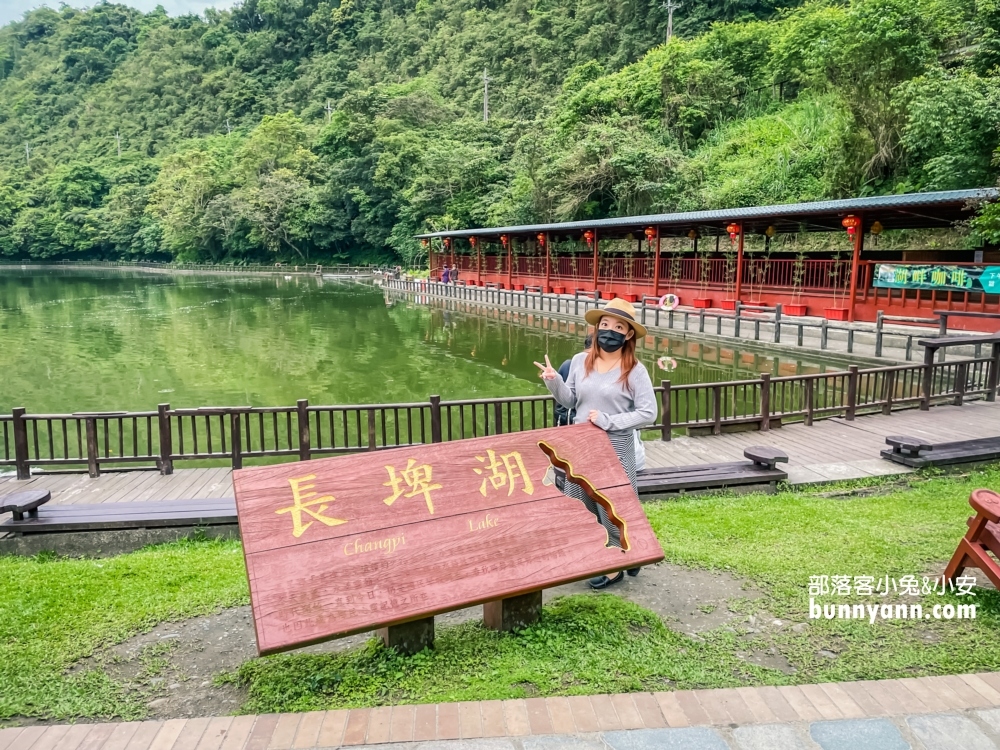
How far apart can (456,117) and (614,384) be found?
217 ft

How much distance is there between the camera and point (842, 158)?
92.7 ft

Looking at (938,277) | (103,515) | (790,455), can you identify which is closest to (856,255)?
(938,277)

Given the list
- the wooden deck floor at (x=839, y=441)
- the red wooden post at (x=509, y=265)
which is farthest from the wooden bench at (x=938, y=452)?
the red wooden post at (x=509, y=265)

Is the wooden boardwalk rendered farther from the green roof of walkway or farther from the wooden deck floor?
the green roof of walkway

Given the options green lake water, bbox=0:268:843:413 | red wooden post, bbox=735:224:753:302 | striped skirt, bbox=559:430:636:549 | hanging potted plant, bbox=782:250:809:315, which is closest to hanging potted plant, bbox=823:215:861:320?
hanging potted plant, bbox=782:250:809:315

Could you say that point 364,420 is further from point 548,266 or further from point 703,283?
point 548,266

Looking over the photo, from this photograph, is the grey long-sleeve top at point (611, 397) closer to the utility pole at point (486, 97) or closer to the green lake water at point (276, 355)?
the green lake water at point (276, 355)

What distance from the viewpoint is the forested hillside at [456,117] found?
26.1 metres

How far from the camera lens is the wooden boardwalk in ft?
25.8

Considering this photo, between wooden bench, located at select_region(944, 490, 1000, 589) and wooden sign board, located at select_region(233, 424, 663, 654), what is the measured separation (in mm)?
1847

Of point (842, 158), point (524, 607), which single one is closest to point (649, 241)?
point (842, 158)

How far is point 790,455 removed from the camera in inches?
342

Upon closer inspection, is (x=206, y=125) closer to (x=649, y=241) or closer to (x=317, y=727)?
(x=649, y=241)

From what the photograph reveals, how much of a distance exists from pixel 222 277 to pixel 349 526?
216 feet
